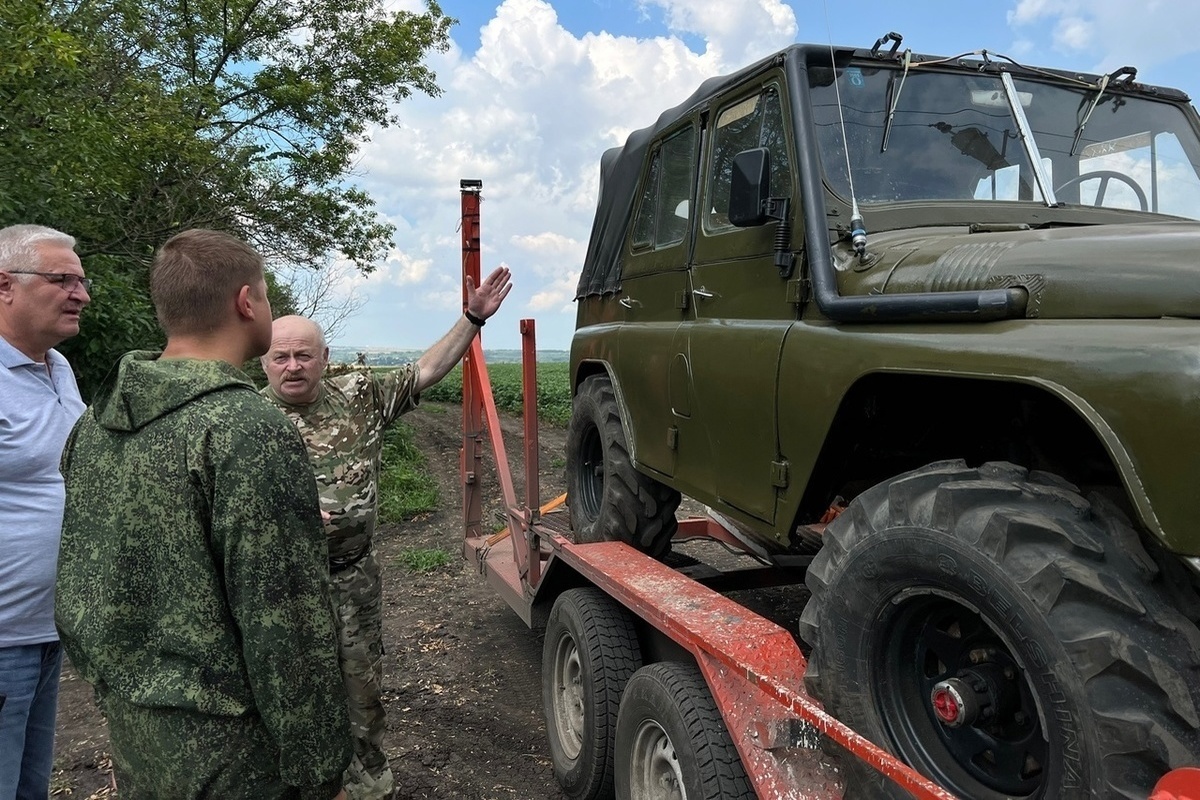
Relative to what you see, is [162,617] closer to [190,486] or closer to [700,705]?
[190,486]

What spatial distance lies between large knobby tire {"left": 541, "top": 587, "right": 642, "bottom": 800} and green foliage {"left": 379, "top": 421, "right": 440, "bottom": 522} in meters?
5.68

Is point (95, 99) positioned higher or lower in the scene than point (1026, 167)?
higher

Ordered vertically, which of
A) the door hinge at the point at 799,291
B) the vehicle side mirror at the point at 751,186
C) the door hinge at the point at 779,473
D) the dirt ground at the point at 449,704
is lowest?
the dirt ground at the point at 449,704

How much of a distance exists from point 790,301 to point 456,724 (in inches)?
120

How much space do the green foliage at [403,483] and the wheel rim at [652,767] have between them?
6610mm

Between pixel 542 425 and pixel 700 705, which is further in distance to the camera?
pixel 542 425

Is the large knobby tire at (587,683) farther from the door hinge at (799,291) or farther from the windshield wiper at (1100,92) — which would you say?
the windshield wiper at (1100,92)

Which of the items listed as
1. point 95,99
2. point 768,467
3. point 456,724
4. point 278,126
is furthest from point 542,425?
point 768,467

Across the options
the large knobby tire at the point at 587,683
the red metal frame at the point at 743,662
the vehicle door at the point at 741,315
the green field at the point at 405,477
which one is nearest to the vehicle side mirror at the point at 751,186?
the vehicle door at the point at 741,315

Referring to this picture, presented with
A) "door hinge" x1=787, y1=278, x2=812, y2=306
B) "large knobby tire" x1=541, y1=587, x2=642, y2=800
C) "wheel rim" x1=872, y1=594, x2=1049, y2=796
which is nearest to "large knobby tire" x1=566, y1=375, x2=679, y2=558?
"large knobby tire" x1=541, y1=587, x2=642, y2=800

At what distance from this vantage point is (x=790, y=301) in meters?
2.58

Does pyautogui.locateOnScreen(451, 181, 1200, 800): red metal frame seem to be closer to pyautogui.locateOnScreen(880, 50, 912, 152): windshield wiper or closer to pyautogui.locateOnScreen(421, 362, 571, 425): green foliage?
pyautogui.locateOnScreen(880, 50, 912, 152): windshield wiper

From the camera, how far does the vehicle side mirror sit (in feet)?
8.30

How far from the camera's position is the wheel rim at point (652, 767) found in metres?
2.71
